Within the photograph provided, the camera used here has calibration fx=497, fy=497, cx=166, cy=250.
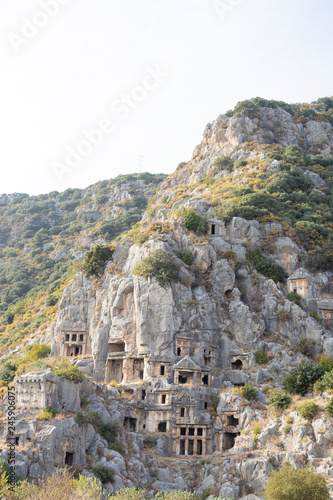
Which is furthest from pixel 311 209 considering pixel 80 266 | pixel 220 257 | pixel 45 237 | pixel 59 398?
pixel 45 237

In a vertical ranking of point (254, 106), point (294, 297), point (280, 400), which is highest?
point (254, 106)

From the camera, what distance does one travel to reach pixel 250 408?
48656mm

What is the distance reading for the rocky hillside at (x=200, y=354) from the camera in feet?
138

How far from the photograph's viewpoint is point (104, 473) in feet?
128

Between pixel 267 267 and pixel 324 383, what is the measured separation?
60.8ft

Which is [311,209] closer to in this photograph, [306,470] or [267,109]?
[267,109]

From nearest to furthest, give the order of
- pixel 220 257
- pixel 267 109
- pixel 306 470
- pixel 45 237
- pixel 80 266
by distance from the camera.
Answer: pixel 306 470, pixel 220 257, pixel 80 266, pixel 267 109, pixel 45 237

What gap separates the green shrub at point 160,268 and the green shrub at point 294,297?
1327cm

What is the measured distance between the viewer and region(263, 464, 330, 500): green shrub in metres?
34.6

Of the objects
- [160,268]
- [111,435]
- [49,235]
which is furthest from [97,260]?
[49,235]

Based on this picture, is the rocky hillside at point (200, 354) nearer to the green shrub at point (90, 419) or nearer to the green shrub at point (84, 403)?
the green shrub at point (90, 419)

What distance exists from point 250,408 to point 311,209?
3525 cm

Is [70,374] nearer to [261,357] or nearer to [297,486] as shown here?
[261,357]

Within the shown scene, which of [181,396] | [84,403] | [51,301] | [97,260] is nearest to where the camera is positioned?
[84,403]
